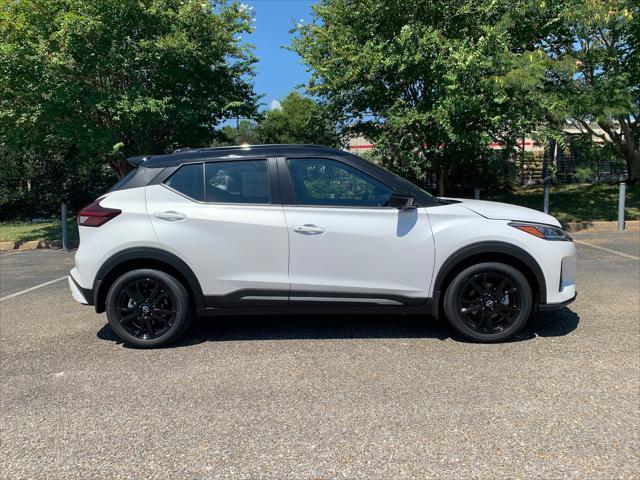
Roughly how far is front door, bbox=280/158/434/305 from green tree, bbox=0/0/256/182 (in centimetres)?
775

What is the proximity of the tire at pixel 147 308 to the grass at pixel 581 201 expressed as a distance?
11016mm

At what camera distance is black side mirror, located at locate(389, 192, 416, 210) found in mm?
4117

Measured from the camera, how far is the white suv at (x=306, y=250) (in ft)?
13.7

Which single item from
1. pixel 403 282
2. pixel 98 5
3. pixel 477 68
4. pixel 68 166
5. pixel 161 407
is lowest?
pixel 161 407

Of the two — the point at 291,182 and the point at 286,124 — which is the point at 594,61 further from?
the point at 286,124

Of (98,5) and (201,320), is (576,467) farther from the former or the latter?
(98,5)

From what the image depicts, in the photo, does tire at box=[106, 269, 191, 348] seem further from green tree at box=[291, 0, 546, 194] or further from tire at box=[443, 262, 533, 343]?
green tree at box=[291, 0, 546, 194]

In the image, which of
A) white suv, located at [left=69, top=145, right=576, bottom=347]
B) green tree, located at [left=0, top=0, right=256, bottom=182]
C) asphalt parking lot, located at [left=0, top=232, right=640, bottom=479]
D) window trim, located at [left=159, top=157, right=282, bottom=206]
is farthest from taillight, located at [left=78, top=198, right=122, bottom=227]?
green tree, located at [left=0, top=0, right=256, bottom=182]

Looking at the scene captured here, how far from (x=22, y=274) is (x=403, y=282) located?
23.1 feet

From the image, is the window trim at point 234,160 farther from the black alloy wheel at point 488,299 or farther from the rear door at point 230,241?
the black alloy wheel at point 488,299

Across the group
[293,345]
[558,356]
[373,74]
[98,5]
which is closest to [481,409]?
[558,356]

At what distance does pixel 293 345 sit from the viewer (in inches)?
173

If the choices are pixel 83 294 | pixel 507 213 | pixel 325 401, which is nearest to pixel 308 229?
pixel 325 401

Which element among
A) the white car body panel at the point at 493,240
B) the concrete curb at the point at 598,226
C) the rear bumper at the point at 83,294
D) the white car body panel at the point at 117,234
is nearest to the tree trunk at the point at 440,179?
the concrete curb at the point at 598,226
